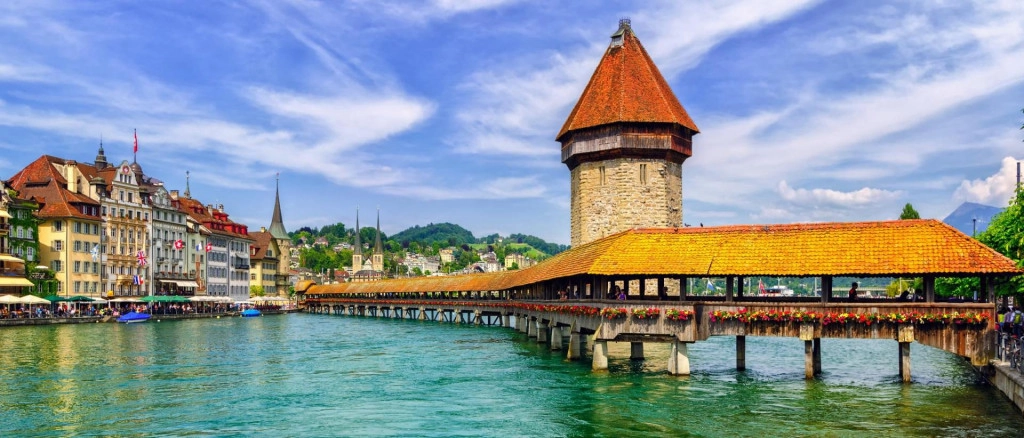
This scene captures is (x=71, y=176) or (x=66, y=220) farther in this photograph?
(x=71, y=176)

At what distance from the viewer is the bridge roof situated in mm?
24859

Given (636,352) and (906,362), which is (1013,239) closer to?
(906,362)

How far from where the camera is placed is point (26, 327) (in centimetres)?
6444

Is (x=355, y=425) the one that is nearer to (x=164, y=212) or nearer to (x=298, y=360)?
(x=298, y=360)

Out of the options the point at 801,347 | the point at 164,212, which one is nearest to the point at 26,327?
the point at 164,212

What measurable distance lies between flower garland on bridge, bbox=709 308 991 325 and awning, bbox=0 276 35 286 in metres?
58.6

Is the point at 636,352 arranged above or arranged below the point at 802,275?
below

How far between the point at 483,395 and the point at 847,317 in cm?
1017

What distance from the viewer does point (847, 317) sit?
1019 inches

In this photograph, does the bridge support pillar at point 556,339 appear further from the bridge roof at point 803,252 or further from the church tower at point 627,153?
the church tower at point 627,153

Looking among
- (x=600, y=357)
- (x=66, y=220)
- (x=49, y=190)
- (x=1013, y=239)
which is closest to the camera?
(x=600, y=357)

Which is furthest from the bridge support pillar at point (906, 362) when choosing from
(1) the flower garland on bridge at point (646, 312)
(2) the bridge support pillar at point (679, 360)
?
(1) the flower garland on bridge at point (646, 312)

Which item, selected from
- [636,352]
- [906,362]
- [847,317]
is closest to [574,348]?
[636,352]

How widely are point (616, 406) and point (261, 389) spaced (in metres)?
11.4
